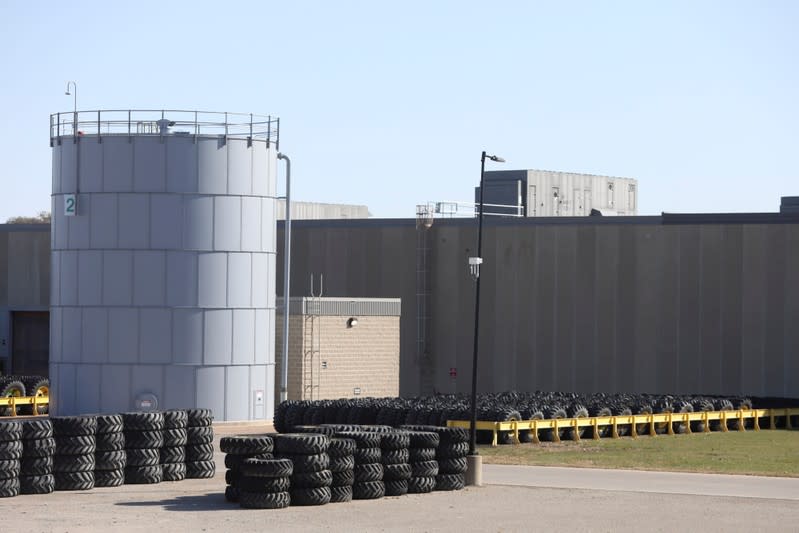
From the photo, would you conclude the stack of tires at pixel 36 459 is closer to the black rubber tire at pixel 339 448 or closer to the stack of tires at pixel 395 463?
the black rubber tire at pixel 339 448

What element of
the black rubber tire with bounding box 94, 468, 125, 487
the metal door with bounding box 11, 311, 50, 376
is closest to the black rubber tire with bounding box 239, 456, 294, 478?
the black rubber tire with bounding box 94, 468, 125, 487

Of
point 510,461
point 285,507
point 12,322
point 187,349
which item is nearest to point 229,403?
point 187,349

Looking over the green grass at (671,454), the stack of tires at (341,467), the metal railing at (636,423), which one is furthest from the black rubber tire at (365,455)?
the metal railing at (636,423)

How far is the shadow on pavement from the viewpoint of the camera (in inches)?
1009

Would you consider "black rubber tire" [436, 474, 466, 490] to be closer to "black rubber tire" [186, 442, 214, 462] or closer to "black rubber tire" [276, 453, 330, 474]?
"black rubber tire" [276, 453, 330, 474]

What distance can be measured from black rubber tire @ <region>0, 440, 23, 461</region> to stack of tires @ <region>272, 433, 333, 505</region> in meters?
5.00

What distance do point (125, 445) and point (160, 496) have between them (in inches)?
89.9

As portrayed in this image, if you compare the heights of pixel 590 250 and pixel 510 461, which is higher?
pixel 590 250

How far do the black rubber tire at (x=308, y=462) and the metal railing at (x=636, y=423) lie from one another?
14498mm

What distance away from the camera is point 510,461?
36344 millimetres

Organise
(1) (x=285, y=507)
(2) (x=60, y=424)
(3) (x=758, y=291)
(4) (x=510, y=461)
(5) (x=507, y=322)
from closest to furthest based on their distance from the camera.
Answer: (1) (x=285, y=507), (2) (x=60, y=424), (4) (x=510, y=461), (3) (x=758, y=291), (5) (x=507, y=322)

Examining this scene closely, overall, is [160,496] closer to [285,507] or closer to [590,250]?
[285,507]

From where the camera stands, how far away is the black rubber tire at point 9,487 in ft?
87.2

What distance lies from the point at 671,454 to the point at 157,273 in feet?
56.1
